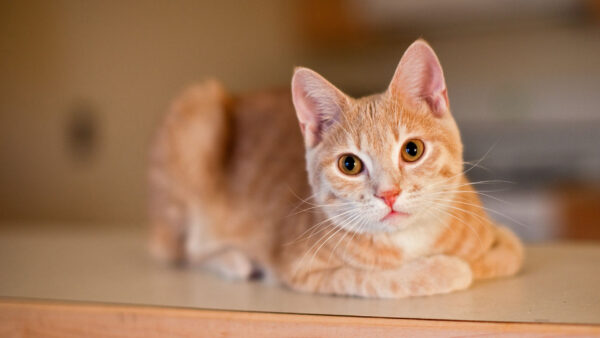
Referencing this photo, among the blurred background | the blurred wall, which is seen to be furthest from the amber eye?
the blurred wall

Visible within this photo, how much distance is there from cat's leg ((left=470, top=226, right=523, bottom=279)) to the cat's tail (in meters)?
0.74

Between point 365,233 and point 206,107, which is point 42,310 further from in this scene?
point 206,107

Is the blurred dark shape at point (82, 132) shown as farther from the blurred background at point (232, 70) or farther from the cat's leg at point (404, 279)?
the cat's leg at point (404, 279)

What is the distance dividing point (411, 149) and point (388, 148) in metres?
0.05

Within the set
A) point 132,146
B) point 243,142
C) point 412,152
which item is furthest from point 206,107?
point 132,146

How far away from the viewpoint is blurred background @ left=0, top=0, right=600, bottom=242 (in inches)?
121

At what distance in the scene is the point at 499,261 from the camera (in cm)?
116

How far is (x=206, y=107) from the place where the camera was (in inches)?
65.3

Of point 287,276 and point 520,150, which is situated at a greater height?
point 520,150

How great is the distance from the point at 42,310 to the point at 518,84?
9.25ft

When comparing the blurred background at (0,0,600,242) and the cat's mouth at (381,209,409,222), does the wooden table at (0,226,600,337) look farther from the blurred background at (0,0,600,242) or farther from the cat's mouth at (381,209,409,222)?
the blurred background at (0,0,600,242)

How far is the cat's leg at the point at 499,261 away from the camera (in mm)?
1152

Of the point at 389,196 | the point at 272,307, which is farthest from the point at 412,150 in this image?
the point at 272,307

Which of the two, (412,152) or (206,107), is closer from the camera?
(412,152)
